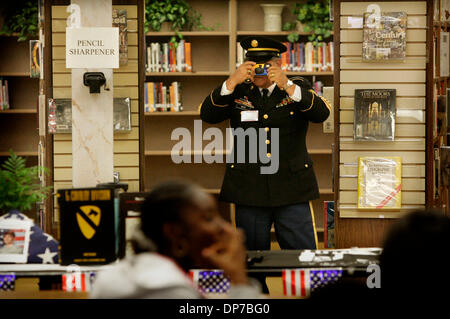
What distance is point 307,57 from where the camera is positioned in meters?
6.27

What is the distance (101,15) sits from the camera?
3143 mm

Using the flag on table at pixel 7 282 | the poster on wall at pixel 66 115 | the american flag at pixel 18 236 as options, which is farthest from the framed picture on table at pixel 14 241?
the poster on wall at pixel 66 115

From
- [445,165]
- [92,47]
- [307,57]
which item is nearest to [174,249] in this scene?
[92,47]

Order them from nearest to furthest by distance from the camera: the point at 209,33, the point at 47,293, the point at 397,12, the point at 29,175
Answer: the point at 47,293 < the point at 29,175 < the point at 397,12 < the point at 209,33

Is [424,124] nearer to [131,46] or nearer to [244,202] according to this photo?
[244,202]

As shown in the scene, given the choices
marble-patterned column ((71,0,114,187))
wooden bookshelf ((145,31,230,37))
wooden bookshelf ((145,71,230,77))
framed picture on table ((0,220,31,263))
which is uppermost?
wooden bookshelf ((145,31,230,37))

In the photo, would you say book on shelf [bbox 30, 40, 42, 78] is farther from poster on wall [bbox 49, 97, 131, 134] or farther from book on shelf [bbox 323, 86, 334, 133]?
book on shelf [bbox 323, 86, 334, 133]

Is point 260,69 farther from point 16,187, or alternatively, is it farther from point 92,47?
point 16,187

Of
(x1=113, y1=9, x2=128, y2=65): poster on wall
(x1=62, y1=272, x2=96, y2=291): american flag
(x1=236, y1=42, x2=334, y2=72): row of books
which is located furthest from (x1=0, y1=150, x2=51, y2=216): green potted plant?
(x1=236, y1=42, x2=334, y2=72): row of books

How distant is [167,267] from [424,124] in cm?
263

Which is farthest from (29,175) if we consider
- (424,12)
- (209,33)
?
(209,33)

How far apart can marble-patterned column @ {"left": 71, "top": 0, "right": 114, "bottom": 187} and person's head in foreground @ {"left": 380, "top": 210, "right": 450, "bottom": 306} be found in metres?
2.17

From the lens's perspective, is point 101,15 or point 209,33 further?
point 209,33

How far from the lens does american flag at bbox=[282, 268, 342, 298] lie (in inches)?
91.6
